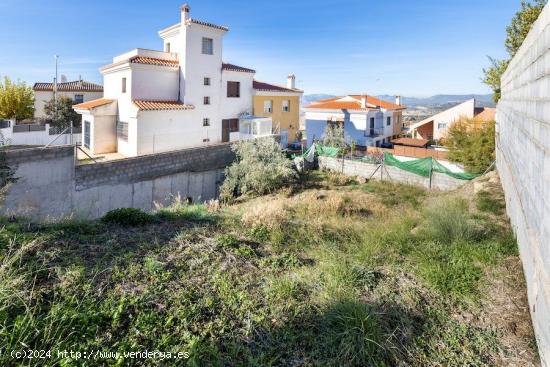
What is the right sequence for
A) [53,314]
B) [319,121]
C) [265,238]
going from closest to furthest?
[53,314]
[265,238]
[319,121]

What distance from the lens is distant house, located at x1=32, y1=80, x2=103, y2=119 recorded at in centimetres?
3300

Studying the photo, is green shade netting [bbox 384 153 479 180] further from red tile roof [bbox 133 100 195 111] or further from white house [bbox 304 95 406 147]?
white house [bbox 304 95 406 147]

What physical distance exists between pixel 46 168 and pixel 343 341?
11.3 metres

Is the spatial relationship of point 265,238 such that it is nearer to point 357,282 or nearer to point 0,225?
Result: point 357,282

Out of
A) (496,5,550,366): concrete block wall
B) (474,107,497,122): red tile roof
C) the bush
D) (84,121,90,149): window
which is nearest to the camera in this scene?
(496,5,550,366): concrete block wall

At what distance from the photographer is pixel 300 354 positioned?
3.89 metres

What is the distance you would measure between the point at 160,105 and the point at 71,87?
1911 centimetres

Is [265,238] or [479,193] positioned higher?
[479,193]

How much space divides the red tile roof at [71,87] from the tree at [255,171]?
24.2 m

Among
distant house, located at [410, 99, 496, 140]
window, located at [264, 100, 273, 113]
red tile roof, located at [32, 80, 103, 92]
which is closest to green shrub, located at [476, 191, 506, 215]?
window, located at [264, 100, 273, 113]

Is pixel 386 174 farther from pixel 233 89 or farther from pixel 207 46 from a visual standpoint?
pixel 207 46

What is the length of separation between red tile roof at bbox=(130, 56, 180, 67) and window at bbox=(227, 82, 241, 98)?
13.3 ft

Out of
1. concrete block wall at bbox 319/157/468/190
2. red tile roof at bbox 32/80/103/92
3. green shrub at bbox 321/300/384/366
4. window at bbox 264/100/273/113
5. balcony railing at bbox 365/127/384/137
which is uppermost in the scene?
red tile roof at bbox 32/80/103/92

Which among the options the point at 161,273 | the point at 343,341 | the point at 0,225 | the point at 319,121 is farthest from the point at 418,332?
the point at 319,121
